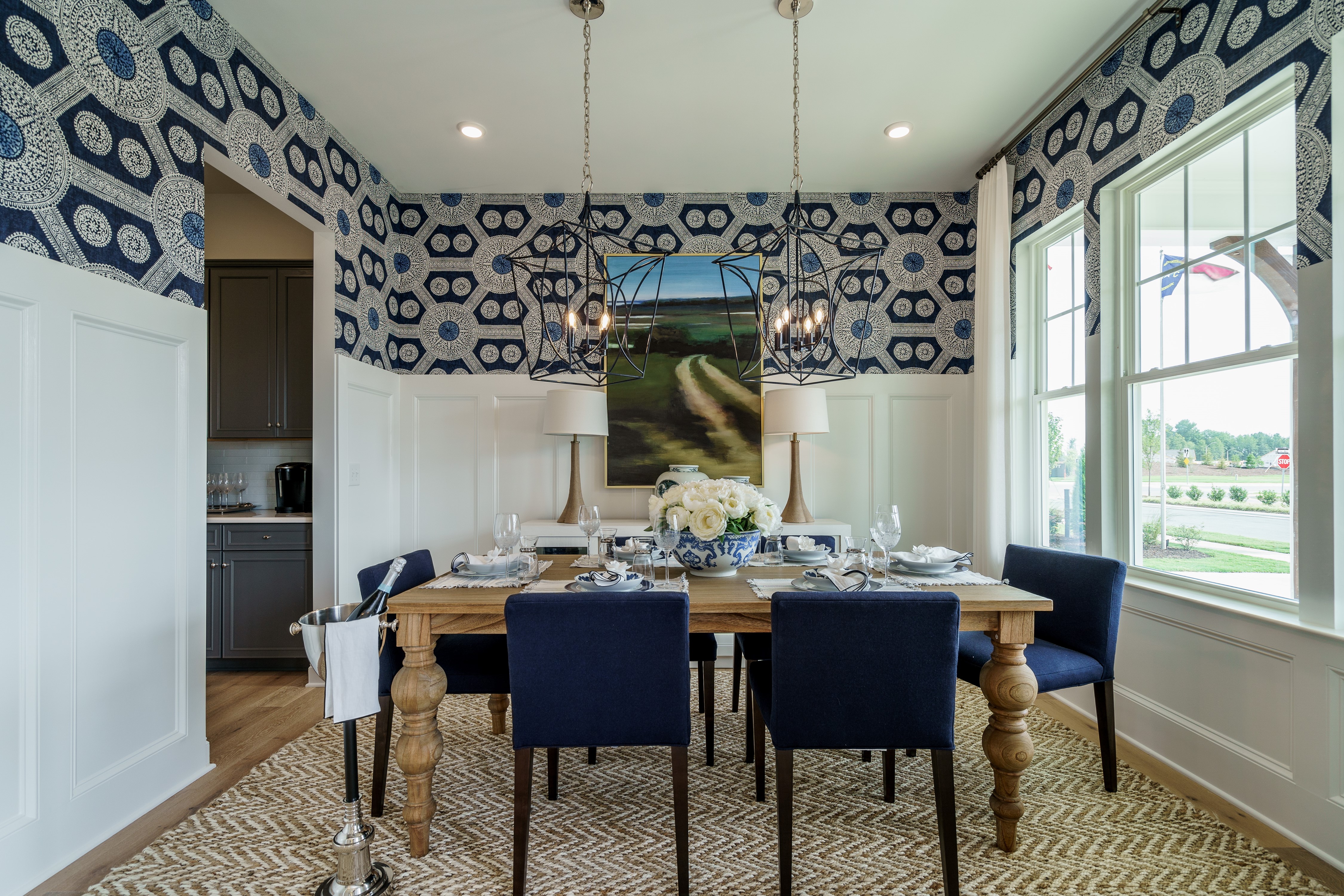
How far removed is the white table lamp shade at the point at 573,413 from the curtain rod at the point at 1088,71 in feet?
8.60

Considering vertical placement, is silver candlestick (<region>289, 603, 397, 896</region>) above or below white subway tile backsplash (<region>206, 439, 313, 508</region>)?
below

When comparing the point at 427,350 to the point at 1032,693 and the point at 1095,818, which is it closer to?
the point at 1032,693

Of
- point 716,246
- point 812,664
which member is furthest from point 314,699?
point 716,246

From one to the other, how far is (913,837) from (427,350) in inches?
144

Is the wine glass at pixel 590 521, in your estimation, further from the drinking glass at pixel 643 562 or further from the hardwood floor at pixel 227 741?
the hardwood floor at pixel 227 741

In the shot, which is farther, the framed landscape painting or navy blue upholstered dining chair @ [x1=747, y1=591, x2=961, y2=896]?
the framed landscape painting

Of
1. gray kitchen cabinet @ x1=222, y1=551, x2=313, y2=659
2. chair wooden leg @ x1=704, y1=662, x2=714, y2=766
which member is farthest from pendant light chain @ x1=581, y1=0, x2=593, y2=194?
gray kitchen cabinet @ x1=222, y1=551, x2=313, y2=659

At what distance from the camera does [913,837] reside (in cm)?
191

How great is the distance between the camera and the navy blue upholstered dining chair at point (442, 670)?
1.99 meters

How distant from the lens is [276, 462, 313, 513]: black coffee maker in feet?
11.9

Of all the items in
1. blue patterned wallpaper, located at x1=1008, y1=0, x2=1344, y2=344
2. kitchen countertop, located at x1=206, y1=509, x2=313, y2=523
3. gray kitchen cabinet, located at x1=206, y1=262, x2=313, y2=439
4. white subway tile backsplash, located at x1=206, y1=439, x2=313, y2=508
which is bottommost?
kitchen countertop, located at x1=206, y1=509, x2=313, y2=523

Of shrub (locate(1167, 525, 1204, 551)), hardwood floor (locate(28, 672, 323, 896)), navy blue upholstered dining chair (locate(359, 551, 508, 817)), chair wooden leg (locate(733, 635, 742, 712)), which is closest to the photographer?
hardwood floor (locate(28, 672, 323, 896))

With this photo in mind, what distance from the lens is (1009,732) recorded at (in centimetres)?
184

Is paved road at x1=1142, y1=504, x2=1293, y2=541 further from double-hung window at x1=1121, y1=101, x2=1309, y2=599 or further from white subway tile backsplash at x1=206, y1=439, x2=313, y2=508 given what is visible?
white subway tile backsplash at x1=206, y1=439, x2=313, y2=508
